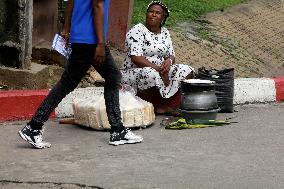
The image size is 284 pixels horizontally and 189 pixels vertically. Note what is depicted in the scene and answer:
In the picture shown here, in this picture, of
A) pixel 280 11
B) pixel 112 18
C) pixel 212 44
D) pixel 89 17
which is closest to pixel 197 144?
pixel 89 17

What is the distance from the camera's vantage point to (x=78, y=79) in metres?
6.13

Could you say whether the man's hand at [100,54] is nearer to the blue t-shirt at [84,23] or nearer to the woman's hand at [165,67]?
the blue t-shirt at [84,23]

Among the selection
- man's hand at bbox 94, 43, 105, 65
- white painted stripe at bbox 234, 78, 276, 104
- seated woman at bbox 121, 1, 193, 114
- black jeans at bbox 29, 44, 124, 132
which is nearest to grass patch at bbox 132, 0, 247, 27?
white painted stripe at bbox 234, 78, 276, 104

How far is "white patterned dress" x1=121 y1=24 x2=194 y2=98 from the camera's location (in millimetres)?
7402

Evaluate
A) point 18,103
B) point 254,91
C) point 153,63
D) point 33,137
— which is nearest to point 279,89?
point 254,91

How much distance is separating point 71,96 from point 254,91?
2.19 meters

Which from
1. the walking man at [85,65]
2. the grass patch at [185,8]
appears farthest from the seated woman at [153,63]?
the grass patch at [185,8]

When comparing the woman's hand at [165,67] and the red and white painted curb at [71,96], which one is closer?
the red and white painted curb at [71,96]

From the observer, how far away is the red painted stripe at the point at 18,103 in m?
7.09

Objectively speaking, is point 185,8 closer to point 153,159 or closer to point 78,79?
point 78,79

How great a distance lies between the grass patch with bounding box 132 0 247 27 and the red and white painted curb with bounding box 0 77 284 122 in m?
2.65

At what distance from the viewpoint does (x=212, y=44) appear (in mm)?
10836

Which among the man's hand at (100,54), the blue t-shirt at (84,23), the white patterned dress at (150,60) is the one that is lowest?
the white patterned dress at (150,60)

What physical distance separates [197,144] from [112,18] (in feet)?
10.7
